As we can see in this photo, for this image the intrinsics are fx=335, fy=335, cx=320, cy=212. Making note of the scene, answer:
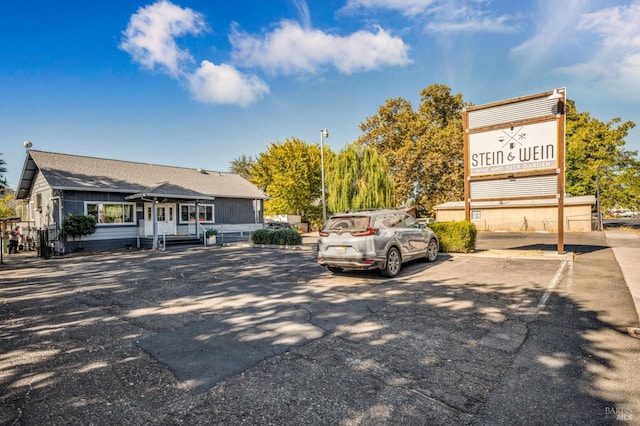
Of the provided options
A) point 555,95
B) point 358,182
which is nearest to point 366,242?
point 555,95

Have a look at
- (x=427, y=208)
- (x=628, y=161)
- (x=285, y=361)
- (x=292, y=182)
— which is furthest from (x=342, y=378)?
(x=628, y=161)

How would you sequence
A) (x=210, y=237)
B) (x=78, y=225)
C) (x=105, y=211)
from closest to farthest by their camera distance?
(x=78, y=225) → (x=105, y=211) → (x=210, y=237)

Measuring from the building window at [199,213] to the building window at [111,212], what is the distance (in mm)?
3115

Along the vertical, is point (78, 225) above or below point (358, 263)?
above

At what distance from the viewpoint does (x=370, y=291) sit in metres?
7.23

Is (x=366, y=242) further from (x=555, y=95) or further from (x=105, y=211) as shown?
(x=105, y=211)

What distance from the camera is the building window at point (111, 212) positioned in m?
18.8

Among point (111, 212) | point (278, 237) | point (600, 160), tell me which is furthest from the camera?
point (600, 160)

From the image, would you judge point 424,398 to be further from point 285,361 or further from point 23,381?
point 23,381

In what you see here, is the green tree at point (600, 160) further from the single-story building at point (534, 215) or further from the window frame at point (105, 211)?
the window frame at point (105, 211)

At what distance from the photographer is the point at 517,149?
1270 cm

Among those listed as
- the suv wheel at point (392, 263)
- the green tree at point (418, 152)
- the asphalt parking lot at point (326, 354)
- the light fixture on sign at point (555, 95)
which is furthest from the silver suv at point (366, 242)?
the green tree at point (418, 152)

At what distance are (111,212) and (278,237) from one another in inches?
400

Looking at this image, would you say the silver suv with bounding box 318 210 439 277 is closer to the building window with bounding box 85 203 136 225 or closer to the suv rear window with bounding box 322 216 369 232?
the suv rear window with bounding box 322 216 369 232
